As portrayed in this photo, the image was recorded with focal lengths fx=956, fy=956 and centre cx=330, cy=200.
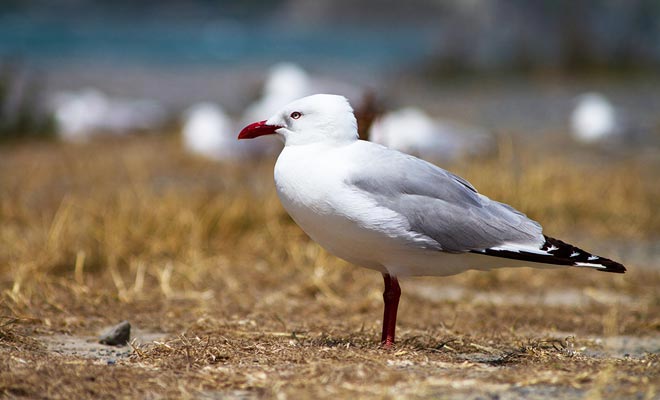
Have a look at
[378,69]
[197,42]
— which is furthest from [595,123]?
[197,42]

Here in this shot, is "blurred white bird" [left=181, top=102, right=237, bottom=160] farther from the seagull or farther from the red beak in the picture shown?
the seagull

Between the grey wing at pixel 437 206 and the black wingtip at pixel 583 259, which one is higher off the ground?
the grey wing at pixel 437 206

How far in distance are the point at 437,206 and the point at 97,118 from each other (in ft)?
27.8

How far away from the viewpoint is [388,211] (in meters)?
3.24

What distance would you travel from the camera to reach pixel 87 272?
5.09 meters

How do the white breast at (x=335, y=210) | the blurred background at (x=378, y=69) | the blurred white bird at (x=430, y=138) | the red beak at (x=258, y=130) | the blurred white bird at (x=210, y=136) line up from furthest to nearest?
the blurred background at (x=378, y=69), the blurred white bird at (x=210, y=136), the blurred white bird at (x=430, y=138), the red beak at (x=258, y=130), the white breast at (x=335, y=210)

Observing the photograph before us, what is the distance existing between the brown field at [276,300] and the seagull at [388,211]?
32cm

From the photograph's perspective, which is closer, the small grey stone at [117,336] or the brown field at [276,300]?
the brown field at [276,300]

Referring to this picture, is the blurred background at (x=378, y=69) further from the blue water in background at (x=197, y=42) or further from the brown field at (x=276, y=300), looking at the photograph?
the brown field at (x=276, y=300)

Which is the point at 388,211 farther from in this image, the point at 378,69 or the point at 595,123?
the point at 378,69

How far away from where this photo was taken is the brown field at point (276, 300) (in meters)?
2.81

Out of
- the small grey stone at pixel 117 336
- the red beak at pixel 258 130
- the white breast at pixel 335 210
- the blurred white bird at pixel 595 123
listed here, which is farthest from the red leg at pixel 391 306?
the blurred white bird at pixel 595 123

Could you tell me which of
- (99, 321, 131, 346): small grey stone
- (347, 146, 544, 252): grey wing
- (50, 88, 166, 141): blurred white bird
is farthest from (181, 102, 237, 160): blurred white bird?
(347, 146, 544, 252): grey wing

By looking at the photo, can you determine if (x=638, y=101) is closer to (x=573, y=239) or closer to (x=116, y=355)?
(x=573, y=239)
